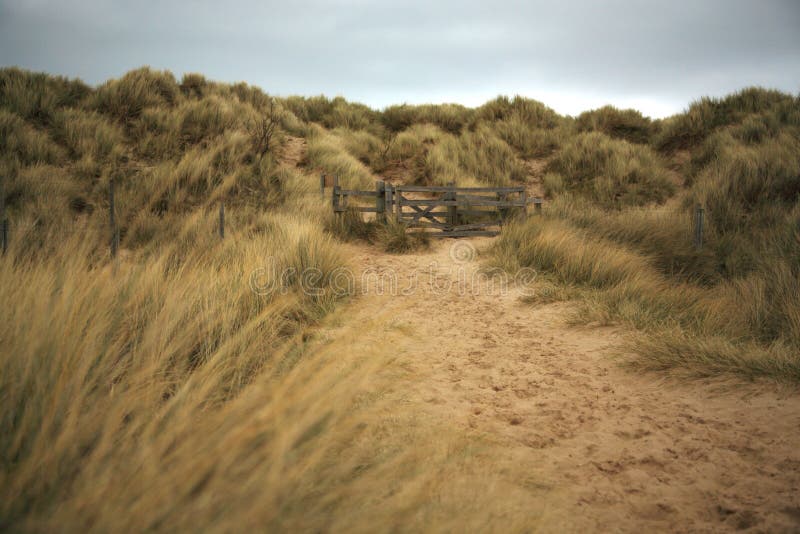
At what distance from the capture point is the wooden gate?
1214 centimetres

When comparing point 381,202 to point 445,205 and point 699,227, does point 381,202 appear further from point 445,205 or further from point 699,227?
point 699,227

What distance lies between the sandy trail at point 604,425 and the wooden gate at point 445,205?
6129 mm

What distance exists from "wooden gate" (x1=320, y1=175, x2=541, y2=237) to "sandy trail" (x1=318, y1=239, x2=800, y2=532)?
613cm

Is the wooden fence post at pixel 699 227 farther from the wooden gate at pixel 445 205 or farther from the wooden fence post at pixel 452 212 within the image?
the wooden fence post at pixel 452 212

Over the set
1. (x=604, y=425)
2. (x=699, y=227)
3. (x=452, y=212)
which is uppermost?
(x=452, y=212)

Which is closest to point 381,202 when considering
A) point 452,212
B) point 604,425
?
point 452,212

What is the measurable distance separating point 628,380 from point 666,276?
5028 millimetres

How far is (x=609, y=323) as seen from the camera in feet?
19.3

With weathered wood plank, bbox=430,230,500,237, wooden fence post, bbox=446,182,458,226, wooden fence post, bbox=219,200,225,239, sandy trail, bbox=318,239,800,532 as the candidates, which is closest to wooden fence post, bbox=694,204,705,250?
weathered wood plank, bbox=430,230,500,237

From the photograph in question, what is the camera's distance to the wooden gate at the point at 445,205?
39.8 feet

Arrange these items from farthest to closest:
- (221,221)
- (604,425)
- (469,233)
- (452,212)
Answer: (452,212)
(469,233)
(221,221)
(604,425)

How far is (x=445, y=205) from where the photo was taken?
41.0ft

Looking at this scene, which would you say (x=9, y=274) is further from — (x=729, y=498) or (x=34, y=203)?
(x=34, y=203)

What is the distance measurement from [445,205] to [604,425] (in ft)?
30.4
